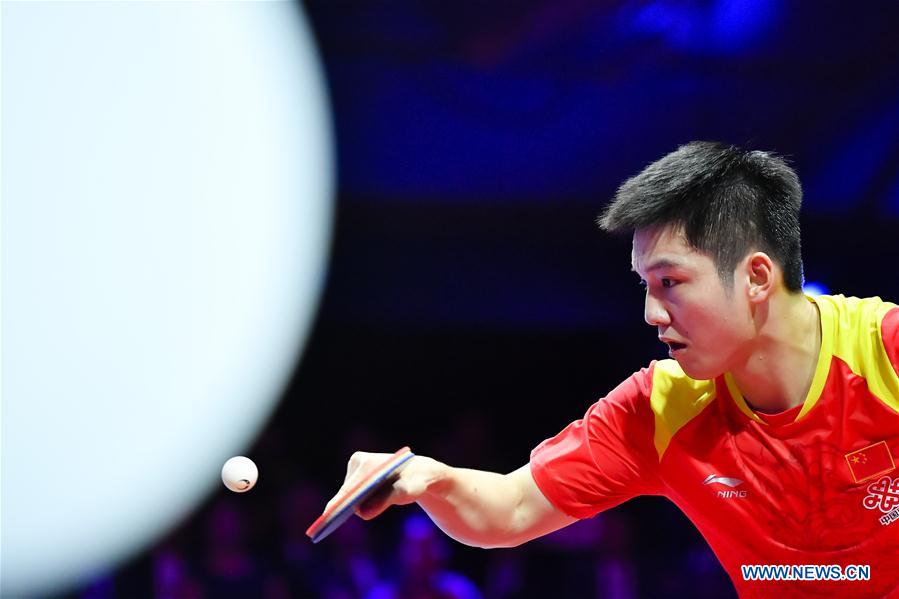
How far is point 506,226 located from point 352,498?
130 inches

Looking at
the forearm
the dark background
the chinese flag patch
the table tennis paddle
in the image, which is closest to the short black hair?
the chinese flag patch

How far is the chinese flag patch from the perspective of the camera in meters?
2.25

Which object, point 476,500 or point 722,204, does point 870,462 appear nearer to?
point 722,204

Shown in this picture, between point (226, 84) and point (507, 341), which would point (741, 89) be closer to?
point (507, 341)

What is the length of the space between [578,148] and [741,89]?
2.90 ft

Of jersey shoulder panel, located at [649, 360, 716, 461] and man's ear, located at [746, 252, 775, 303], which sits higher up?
man's ear, located at [746, 252, 775, 303]

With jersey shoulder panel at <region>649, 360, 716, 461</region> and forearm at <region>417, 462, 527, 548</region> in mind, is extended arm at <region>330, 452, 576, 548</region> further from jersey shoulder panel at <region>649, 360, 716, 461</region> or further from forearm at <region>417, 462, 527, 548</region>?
jersey shoulder panel at <region>649, 360, 716, 461</region>

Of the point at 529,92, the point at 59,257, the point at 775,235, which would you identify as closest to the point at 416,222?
the point at 529,92

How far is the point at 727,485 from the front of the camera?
238cm

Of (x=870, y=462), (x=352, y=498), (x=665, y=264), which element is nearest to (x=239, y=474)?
(x=352, y=498)

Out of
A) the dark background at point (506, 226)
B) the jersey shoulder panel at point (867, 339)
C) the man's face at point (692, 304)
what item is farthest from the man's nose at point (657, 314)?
the dark background at point (506, 226)

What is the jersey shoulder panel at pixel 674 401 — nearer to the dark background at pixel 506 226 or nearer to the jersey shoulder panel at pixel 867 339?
the jersey shoulder panel at pixel 867 339

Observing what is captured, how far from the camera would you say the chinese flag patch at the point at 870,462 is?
2.25m

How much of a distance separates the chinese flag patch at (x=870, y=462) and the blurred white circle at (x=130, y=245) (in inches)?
123
